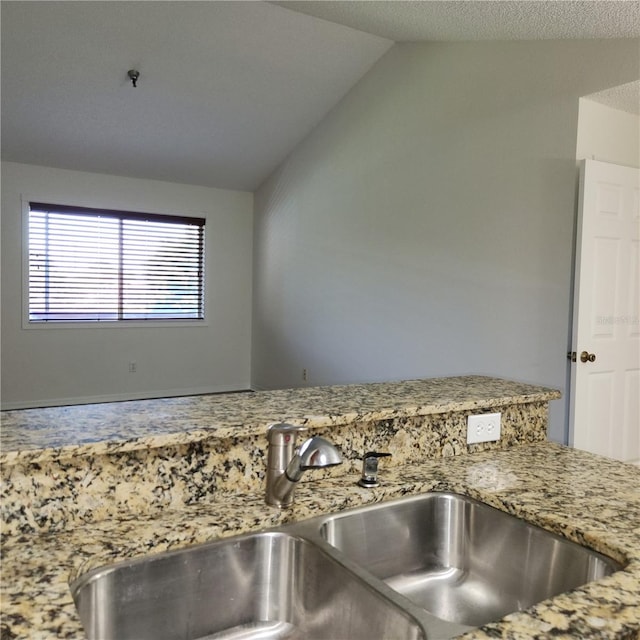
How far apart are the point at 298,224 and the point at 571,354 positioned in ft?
11.3

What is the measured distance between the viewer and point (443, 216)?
3.99 meters

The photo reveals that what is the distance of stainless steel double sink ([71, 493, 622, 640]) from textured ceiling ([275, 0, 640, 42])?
2457 mm

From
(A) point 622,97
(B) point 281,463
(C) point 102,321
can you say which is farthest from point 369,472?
(C) point 102,321

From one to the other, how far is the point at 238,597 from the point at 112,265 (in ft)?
18.4

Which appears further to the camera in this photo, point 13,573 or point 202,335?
point 202,335

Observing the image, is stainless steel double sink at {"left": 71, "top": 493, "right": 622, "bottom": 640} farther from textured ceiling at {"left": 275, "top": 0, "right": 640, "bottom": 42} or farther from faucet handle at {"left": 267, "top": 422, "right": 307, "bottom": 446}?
textured ceiling at {"left": 275, "top": 0, "right": 640, "bottom": 42}

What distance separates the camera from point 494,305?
358 centimetres

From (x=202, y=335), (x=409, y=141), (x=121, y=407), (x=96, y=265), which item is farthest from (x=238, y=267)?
(x=121, y=407)

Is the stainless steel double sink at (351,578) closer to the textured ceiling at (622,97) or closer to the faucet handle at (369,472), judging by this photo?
the faucet handle at (369,472)

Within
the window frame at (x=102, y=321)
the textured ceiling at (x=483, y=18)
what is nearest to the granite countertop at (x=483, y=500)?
the textured ceiling at (x=483, y=18)

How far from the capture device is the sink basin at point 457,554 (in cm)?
100

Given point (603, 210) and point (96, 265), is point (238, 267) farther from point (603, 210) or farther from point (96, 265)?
point (603, 210)

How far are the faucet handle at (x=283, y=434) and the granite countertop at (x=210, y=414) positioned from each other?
0.23 feet

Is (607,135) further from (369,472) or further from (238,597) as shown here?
(238,597)
